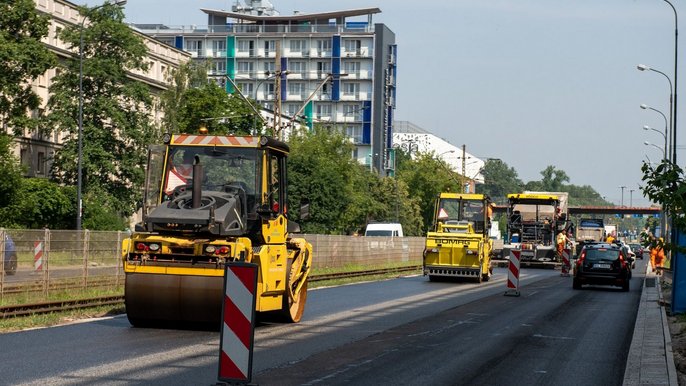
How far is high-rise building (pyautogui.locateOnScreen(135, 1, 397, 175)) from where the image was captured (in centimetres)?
14612

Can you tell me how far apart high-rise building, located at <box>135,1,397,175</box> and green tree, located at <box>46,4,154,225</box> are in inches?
2853

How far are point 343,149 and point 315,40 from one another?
56.7 metres

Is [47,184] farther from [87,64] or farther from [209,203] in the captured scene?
[209,203]

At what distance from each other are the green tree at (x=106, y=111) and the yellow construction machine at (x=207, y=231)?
49755mm

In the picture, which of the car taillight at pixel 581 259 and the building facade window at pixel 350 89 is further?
the building facade window at pixel 350 89

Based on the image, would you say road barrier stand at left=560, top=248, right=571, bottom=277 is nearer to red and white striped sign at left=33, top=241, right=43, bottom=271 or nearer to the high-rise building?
red and white striped sign at left=33, top=241, right=43, bottom=271

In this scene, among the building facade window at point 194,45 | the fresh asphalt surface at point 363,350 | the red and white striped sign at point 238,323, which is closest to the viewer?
the red and white striped sign at point 238,323

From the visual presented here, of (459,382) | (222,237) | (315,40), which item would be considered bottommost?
(459,382)

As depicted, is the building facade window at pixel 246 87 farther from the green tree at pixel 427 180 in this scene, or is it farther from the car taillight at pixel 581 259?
the car taillight at pixel 581 259

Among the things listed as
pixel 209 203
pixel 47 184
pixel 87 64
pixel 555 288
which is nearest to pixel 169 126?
pixel 87 64

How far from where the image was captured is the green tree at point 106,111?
6888 cm

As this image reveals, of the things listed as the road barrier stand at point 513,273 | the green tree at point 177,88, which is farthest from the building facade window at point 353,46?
the road barrier stand at point 513,273

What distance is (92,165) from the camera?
69000 millimetres

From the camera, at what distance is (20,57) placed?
194 ft
